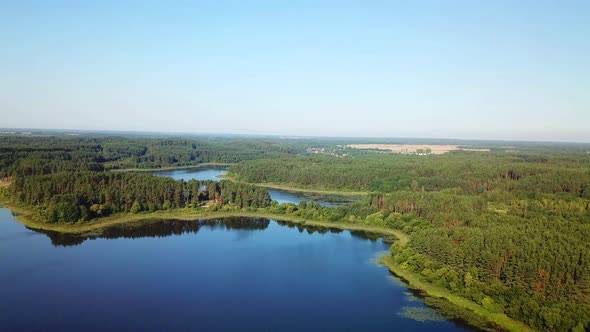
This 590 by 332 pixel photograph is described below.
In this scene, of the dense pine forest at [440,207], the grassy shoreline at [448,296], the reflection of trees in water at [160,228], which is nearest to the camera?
the grassy shoreline at [448,296]

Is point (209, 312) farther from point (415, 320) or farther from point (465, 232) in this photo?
point (465, 232)

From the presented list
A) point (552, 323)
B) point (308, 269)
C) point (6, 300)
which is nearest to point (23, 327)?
point (6, 300)

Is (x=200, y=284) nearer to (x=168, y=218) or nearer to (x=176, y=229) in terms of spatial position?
(x=176, y=229)

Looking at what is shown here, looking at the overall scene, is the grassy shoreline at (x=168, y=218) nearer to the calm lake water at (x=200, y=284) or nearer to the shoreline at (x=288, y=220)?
the shoreline at (x=288, y=220)

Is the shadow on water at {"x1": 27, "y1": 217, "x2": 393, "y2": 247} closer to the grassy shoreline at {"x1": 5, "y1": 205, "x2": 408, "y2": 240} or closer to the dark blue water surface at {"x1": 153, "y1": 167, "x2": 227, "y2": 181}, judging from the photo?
the grassy shoreline at {"x1": 5, "y1": 205, "x2": 408, "y2": 240}

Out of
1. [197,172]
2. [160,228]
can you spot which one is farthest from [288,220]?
[197,172]

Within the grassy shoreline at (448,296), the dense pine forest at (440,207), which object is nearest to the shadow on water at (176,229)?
the dense pine forest at (440,207)

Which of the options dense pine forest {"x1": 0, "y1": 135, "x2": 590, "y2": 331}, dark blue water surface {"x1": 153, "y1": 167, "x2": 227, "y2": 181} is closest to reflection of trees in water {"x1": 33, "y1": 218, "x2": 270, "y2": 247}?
dense pine forest {"x1": 0, "y1": 135, "x2": 590, "y2": 331}
